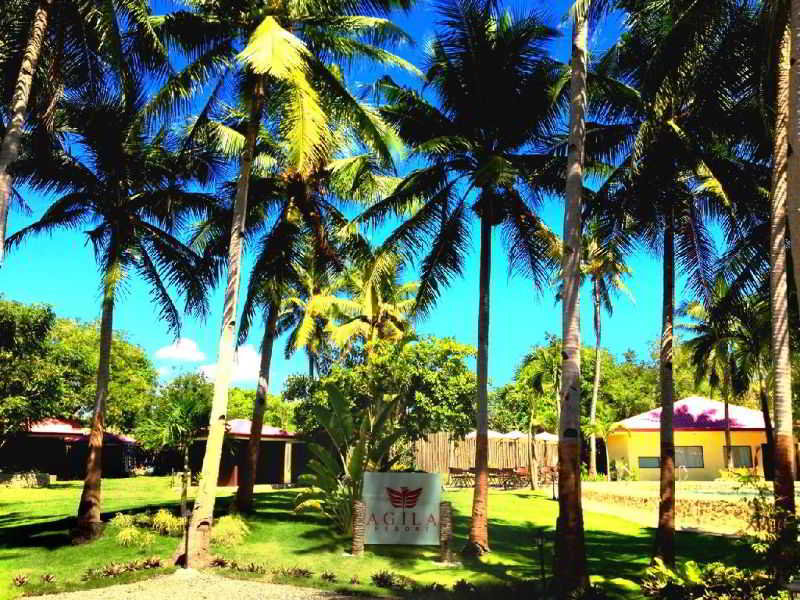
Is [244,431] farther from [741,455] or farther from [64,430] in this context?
[741,455]

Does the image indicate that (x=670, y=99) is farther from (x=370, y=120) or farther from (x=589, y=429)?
(x=589, y=429)

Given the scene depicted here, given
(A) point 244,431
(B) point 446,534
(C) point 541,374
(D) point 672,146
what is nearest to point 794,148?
(D) point 672,146

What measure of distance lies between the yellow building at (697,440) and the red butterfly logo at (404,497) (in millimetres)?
22947

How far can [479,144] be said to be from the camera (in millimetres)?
14656

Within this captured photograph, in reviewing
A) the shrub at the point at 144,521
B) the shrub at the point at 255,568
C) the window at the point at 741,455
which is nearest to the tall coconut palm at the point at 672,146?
the shrub at the point at 255,568

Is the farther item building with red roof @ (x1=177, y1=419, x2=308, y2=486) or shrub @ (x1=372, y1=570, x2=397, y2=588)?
building with red roof @ (x1=177, y1=419, x2=308, y2=486)

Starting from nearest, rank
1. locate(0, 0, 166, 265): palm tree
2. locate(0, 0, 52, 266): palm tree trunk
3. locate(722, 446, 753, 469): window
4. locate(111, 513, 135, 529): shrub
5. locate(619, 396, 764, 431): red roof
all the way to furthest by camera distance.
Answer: locate(0, 0, 52, 266): palm tree trunk, locate(0, 0, 166, 265): palm tree, locate(111, 513, 135, 529): shrub, locate(619, 396, 764, 431): red roof, locate(722, 446, 753, 469): window

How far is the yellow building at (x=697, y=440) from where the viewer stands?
33781 mm

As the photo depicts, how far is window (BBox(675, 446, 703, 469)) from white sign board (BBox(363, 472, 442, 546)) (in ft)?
84.0

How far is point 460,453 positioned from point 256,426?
56.9 ft

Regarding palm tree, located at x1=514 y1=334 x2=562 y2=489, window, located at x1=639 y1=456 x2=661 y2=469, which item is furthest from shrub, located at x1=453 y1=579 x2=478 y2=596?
window, located at x1=639 y1=456 x2=661 y2=469

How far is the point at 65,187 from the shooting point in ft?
52.3

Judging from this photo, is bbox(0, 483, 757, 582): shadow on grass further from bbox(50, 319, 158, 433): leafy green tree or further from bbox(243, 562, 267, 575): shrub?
bbox(50, 319, 158, 433): leafy green tree

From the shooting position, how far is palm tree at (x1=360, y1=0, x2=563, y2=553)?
14086 millimetres
